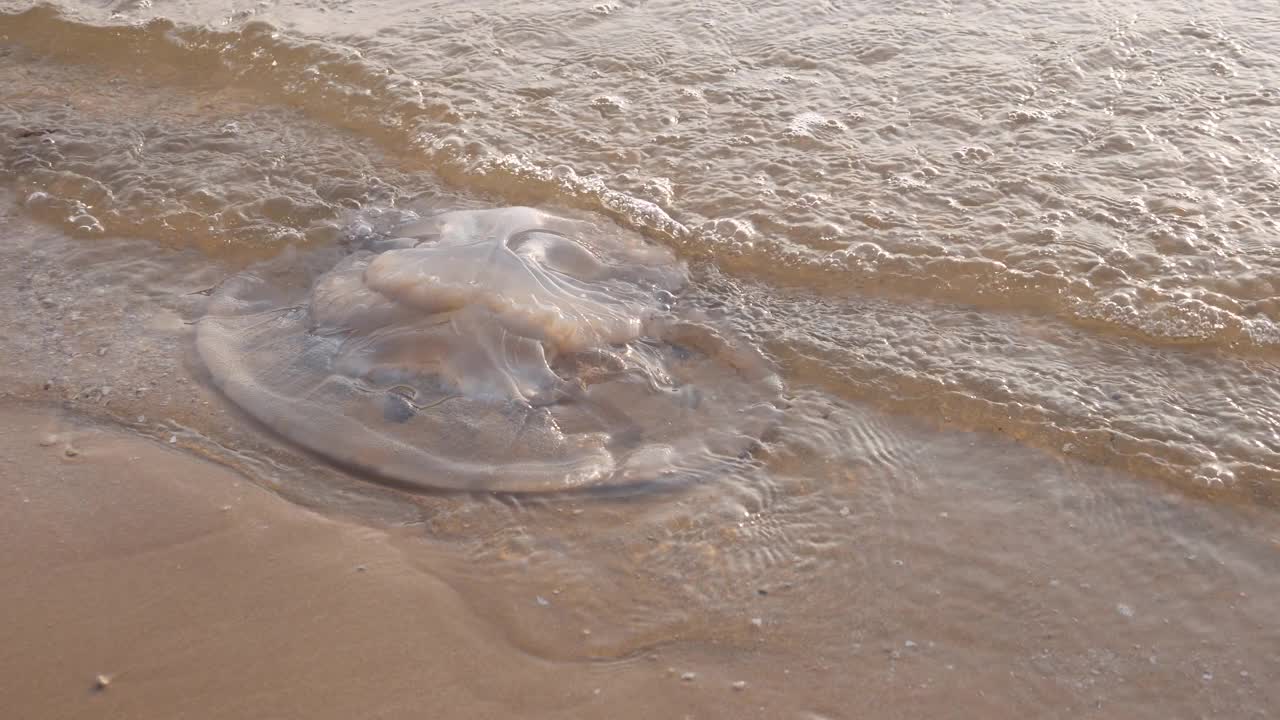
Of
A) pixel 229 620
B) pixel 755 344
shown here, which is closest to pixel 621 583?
pixel 229 620

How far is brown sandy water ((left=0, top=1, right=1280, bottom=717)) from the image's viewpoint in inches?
94.5

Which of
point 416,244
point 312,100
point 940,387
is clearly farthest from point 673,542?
point 312,100

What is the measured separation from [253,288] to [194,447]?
3.14 feet

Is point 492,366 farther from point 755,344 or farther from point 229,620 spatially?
point 229,620

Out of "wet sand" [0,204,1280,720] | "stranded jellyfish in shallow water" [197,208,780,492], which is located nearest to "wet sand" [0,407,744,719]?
"wet sand" [0,204,1280,720]

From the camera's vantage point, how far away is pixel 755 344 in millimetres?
3537

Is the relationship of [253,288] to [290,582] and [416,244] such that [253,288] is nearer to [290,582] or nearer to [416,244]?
[416,244]

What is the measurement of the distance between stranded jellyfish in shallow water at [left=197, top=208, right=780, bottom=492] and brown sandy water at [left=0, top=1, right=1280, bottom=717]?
0.40 feet

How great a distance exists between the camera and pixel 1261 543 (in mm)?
2771

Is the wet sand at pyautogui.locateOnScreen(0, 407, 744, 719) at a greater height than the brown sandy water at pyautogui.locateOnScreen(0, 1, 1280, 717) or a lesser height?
lesser

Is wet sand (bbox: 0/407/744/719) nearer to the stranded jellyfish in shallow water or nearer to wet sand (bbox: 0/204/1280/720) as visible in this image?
wet sand (bbox: 0/204/1280/720)

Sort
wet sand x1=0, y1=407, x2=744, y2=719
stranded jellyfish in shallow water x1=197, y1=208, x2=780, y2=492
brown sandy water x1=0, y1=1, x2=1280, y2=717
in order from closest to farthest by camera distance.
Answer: wet sand x1=0, y1=407, x2=744, y2=719, brown sandy water x1=0, y1=1, x2=1280, y2=717, stranded jellyfish in shallow water x1=197, y1=208, x2=780, y2=492

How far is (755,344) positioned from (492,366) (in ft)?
2.93

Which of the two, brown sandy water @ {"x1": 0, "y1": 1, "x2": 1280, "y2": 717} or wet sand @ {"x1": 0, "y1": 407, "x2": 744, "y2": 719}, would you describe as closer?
wet sand @ {"x1": 0, "y1": 407, "x2": 744, "y2": 719}
